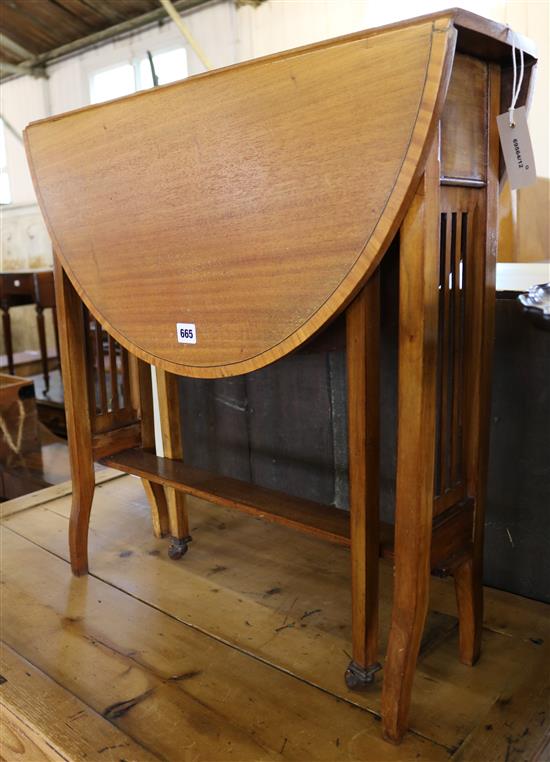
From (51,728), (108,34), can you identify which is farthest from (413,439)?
(108,34)

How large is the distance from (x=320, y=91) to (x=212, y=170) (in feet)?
0.78

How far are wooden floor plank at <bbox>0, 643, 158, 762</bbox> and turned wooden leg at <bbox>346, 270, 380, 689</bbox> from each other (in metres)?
0.38

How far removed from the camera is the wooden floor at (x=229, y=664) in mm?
1079

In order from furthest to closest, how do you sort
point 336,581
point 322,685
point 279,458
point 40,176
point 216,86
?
point 279,458, point 336,581, point 40,176, point 322,685, point 216,86

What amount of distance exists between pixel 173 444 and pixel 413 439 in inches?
33.0

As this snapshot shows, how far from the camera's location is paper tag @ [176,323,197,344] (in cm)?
121

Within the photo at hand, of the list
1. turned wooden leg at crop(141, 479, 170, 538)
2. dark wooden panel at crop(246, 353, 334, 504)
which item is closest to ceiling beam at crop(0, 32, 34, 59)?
dark wooden panel at crop(246, 353, 334, 504)

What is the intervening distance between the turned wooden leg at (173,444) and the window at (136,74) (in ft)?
12.9

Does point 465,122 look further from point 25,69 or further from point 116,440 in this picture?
point 25,69

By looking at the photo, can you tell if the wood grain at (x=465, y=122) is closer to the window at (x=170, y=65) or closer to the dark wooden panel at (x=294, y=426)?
the dark wooden panel at (x=294, y=426)

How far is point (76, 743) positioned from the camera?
109 centimetres

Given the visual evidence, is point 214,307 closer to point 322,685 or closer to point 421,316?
point 421,316

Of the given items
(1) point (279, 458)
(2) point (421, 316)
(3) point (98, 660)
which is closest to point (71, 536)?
(3) point (98, 660)

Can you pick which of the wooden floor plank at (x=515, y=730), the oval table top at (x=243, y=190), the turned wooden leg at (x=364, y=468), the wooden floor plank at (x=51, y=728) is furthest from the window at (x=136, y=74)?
the wooden floor plank at (x=515, y=730)
